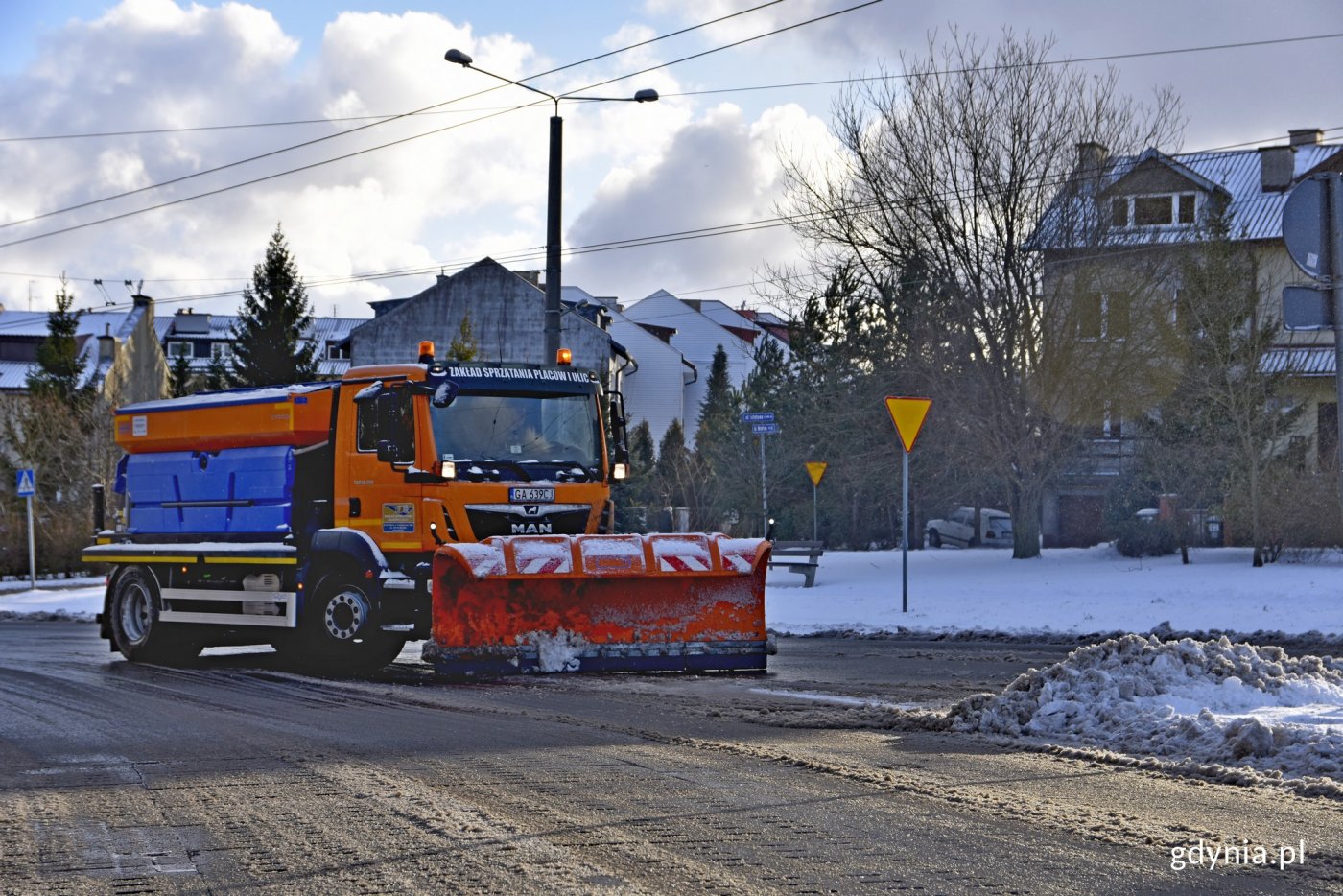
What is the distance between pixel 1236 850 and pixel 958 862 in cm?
111

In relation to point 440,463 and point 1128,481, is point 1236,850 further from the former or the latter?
point 1128,481

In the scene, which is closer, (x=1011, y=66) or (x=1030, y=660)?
(x=1030, y=660)

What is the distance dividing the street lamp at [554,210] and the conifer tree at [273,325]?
32.3m

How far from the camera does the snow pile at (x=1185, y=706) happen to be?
7781 millimetres

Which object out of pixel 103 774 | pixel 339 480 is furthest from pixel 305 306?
pixel 103 774

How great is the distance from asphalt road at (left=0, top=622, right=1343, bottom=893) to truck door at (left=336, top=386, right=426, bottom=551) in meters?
2.59

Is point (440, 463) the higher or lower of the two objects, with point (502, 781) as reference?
higher

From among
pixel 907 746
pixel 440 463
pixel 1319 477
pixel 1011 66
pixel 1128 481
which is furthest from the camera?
pixel 1128 481

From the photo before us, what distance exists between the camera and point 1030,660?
14.5 meters

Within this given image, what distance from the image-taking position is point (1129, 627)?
18.3m

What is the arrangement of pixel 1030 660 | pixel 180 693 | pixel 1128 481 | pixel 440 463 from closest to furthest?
pixel 180 693 → pixel 440 463 → pixel 1030 660 → pixel 1128 481

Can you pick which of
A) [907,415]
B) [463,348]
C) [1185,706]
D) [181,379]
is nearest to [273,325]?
[181,379]

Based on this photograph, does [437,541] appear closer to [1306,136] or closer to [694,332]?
[1306,136]

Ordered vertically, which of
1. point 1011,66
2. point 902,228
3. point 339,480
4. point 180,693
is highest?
point 1011,66
